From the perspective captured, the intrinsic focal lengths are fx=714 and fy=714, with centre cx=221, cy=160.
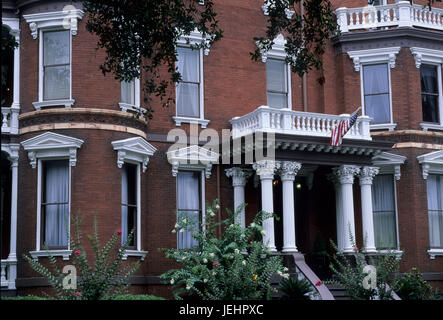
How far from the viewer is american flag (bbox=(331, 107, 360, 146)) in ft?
67.1

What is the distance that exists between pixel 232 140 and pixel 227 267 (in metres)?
5.08

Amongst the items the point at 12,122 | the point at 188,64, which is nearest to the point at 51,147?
the point at 12,122

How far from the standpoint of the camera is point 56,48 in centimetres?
2050

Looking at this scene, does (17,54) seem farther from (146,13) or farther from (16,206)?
(146,13)

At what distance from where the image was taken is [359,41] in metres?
24.8

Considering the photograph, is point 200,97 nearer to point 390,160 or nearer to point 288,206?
point 288,206

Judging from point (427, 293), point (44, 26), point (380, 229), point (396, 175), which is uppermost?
point (44, 26)

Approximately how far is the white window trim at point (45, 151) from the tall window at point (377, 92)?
1049 centimetres

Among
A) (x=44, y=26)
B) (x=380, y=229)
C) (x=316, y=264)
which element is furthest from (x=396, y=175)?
(x=44, y=26)

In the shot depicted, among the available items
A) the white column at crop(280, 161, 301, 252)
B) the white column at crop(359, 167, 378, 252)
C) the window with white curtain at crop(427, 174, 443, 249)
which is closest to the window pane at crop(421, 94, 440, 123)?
the window with white curtain at crop(427, 174, 443, 249)

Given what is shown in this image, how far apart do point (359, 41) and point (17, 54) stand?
1148 cm

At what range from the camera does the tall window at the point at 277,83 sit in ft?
78.6

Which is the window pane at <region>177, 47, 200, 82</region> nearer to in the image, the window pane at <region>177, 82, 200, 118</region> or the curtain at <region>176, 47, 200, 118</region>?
the curtain at <region>176, 47, 200, 118</region>

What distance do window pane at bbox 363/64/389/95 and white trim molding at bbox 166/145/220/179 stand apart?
632cm
